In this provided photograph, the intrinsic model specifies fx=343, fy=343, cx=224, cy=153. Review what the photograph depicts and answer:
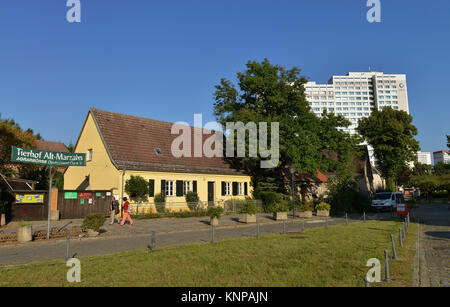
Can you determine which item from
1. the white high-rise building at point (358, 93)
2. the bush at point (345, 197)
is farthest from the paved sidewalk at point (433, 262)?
the white high-rise building at point (358, 93)

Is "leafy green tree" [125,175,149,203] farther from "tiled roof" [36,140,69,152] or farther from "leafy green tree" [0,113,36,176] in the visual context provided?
"tiled roof" [36,140,69,152]

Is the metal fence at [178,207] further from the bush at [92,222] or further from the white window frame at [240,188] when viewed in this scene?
the bush at [92,222]

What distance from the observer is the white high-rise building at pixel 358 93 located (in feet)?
504

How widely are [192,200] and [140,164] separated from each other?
524cm

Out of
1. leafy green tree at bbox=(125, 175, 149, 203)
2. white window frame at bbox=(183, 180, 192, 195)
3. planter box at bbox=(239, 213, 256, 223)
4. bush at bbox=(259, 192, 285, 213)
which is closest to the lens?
planter box at bbox=(239, 213, 256, 223)

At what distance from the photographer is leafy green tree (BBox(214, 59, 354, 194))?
30.9 m

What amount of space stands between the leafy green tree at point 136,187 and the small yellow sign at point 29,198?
5510 mm

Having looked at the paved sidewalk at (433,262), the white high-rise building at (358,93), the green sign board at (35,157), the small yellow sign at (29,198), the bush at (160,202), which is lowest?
Answer: the paved sidewalk at (433,262)

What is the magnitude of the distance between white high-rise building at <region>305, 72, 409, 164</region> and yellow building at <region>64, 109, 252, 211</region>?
13115cm

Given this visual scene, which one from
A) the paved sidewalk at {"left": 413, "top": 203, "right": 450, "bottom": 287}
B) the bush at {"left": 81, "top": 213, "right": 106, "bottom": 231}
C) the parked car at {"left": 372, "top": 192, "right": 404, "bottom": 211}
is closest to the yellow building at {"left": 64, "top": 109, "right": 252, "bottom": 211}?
the bush at {"left": 81, "top": 213, "right": 106, "bottom": 231}

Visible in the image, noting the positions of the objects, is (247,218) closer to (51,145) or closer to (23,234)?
(23,234)
